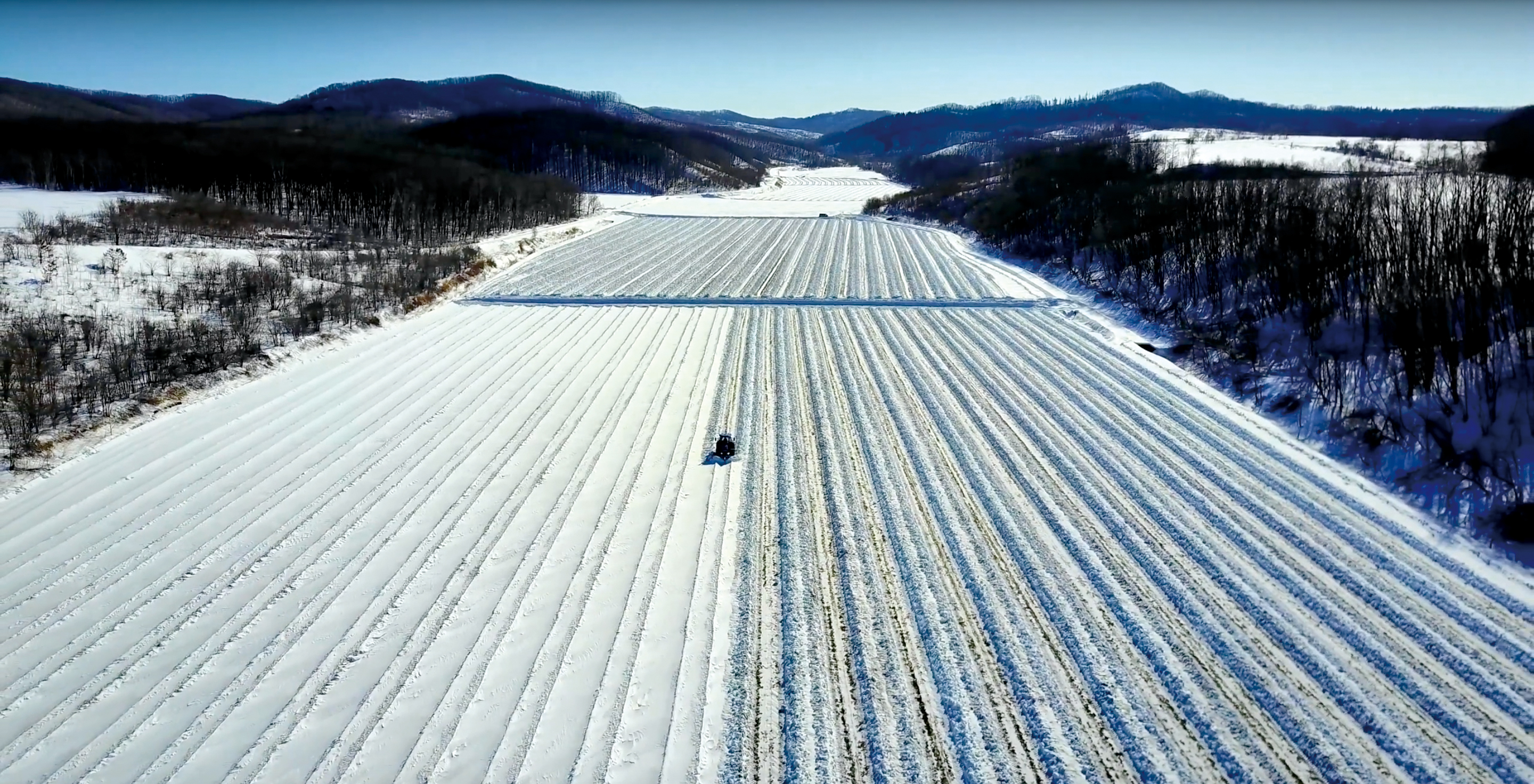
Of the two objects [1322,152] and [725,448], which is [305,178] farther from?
[1322,152]

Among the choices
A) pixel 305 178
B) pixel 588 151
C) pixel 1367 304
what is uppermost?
pixel 588 151

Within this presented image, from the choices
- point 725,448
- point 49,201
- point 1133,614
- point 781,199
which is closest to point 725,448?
point 725,448

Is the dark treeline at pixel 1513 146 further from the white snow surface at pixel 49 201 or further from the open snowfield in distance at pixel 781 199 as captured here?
the white snow surface at pixel 49 201

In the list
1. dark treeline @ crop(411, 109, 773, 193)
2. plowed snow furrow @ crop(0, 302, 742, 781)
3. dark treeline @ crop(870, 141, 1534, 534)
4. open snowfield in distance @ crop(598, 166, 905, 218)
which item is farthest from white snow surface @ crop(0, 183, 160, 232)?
dark treeline @ crop(411, 109, 773, 193)

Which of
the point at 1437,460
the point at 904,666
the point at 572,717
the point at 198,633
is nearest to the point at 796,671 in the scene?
the point at 904,666

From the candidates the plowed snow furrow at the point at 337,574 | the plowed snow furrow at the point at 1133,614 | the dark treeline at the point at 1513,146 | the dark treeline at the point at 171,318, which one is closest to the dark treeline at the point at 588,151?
the dark treeline at the point at 171,318

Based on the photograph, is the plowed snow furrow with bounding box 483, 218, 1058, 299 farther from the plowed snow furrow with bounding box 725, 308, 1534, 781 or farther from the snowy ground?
the snowy ground
